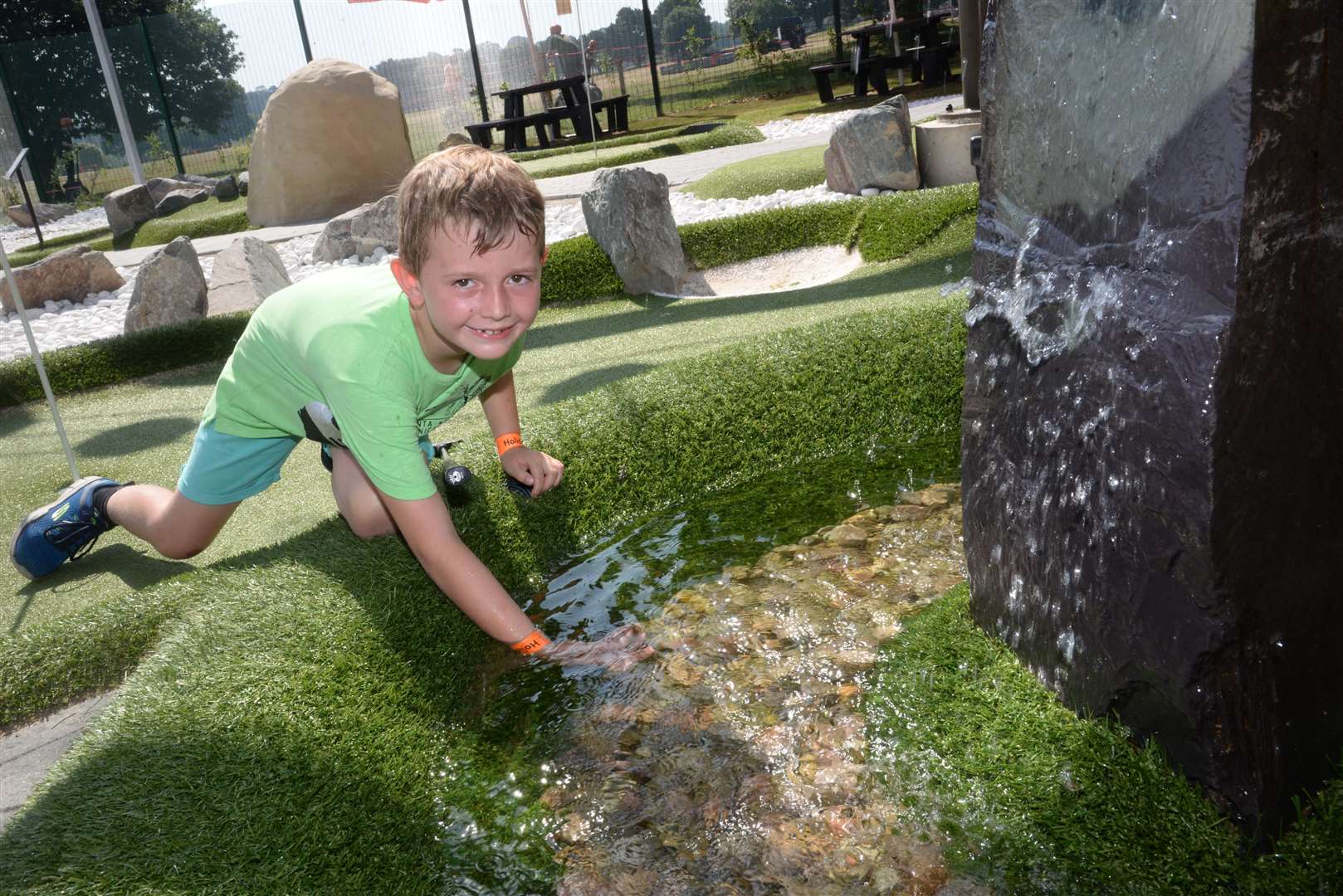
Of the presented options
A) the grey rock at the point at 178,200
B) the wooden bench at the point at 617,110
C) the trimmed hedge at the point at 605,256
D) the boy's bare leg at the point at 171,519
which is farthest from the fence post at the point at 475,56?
the boy's bare leg at the point at 171,519

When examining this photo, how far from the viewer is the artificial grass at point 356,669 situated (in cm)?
174

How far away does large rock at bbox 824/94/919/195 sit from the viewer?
26.7ft

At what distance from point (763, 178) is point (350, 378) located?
7.82 m

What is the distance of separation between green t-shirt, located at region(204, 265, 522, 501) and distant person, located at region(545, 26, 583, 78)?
2381 cm

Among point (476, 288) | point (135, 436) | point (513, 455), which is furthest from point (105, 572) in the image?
point (476, 288)

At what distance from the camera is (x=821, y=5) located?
23828mm

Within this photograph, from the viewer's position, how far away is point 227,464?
2.91 metres

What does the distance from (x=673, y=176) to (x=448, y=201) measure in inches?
381

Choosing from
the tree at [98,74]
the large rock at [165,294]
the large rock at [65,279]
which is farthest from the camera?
the tree at [98,74]

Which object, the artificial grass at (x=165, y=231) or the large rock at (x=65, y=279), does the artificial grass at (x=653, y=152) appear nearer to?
the artificial grass at (x=165, y=231)

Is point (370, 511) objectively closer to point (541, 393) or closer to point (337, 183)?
point (541, 393)

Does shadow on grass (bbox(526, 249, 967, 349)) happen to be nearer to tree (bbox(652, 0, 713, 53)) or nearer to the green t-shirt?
the green t-shirt

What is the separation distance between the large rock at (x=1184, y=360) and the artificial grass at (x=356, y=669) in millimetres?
1373

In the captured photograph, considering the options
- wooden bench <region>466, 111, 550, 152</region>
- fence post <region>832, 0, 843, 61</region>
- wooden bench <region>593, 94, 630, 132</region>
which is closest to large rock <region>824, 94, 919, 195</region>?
wooden bench <region>466, 111, 550, 152</region>
